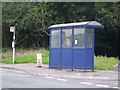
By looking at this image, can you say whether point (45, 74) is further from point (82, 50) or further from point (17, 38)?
point (17, 38)

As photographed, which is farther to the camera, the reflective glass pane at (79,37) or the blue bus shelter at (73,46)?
the reflective glass pane at (79,37)

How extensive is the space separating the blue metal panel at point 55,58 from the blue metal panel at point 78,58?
4.50 ft

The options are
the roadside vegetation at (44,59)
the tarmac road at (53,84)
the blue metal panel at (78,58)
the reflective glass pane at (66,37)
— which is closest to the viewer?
the tarmac road at (53,84)

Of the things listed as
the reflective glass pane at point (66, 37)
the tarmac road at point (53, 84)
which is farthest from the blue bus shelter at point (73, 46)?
the tarmac road at point (53, 84)

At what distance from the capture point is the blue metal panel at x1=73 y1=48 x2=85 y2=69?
19886mm

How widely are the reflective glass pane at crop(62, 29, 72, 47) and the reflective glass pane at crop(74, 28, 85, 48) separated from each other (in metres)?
0.41

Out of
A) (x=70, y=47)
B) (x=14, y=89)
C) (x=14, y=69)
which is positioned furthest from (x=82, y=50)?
(x=14, y=89)

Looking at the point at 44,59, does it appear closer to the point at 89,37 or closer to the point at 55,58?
the point at 55,58

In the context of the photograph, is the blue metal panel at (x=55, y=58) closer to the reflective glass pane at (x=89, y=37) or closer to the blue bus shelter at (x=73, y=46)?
the blue bus shelter at (x=73, y=46)

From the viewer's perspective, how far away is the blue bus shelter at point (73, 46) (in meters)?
19.9

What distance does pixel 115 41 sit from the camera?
40.2m

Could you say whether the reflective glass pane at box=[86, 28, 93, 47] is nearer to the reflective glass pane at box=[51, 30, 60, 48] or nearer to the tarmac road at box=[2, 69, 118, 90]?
the reflective glass pane at box=[51, 30, 60, 48]

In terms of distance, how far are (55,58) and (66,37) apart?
4.76 feet

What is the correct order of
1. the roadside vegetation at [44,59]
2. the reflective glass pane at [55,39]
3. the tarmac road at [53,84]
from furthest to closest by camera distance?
the roadside vegetation at [44,59] → the reflective glass pane at [55,39] → the tarmac road at [53,84]
